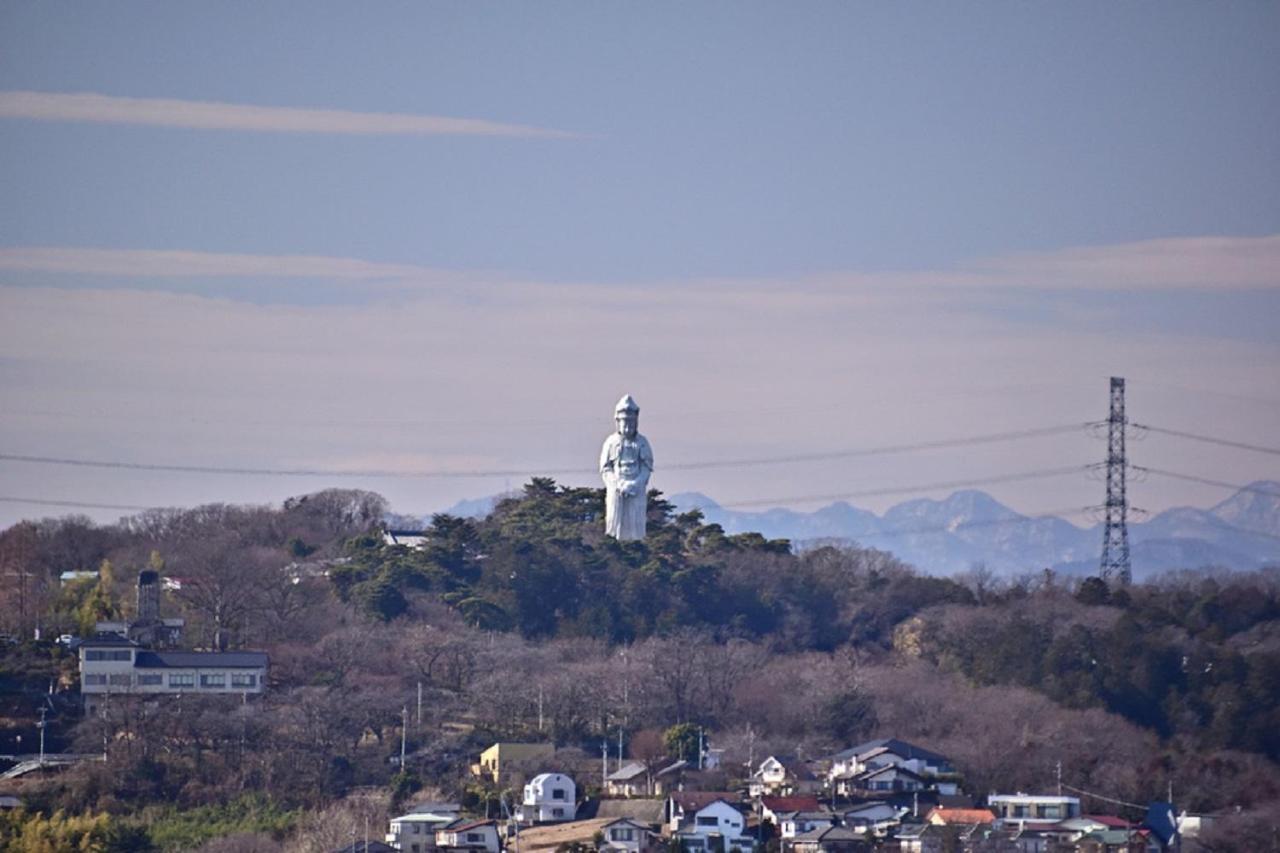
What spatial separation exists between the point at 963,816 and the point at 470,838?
8.11 m

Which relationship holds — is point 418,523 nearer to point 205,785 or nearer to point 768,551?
point 768,551

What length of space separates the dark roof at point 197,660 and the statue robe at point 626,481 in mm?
12066

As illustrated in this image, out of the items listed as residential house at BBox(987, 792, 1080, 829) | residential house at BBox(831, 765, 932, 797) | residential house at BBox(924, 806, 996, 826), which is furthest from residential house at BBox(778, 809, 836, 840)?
residential house at BBox(987, 792, 1080, 829)

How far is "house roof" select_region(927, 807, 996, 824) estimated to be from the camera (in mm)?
45375

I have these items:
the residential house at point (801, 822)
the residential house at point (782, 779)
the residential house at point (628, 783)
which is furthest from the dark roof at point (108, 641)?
the residential house at point (801, 822)

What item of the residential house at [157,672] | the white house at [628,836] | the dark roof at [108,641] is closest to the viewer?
the white house at [628,836]

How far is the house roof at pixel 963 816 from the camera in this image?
4538cm

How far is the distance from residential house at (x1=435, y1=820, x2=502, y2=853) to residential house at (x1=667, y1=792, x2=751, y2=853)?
2.90 meters

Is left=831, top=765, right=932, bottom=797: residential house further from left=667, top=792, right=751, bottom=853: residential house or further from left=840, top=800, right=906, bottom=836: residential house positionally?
left=667, top=792, right=751, bottom=853: residential house

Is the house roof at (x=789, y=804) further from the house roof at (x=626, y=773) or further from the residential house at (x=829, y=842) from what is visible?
the house roof at (x=626, y=773)

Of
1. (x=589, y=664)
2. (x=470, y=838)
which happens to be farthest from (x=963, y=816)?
(x=589, y=664)

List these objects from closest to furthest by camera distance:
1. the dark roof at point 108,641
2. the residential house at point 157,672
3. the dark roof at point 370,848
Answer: the dark roof at point 370,848
the residential house at point 157,672
the dark roof at point 108,641

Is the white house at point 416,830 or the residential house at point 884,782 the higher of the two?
the residential house at point 884,782

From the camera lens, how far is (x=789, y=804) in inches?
1825
